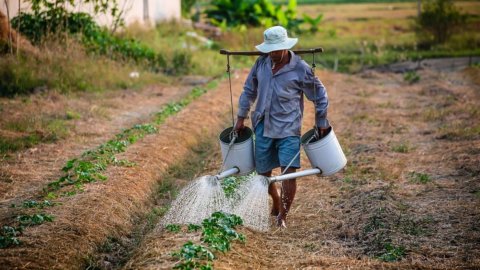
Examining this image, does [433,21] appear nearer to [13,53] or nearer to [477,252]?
[13,53]

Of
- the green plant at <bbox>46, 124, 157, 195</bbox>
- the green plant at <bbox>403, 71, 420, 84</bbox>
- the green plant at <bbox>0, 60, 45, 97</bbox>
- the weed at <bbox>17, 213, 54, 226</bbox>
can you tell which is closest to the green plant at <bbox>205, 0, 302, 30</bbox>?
the green plant at <bbox>403, 71, 420, 84</bbox>

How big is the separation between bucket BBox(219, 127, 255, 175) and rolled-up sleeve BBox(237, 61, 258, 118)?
232mm

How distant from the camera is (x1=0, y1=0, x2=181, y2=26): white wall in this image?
1501cm

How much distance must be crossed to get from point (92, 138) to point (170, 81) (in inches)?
248

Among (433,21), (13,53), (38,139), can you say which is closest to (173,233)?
(38,139)

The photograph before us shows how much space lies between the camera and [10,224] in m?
6.02

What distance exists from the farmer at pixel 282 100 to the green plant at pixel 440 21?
18809mm

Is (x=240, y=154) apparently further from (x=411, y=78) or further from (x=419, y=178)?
(x=411, y=78)

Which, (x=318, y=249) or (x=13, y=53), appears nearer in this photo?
(x=318, y=249)

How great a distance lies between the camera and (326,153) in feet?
20.6

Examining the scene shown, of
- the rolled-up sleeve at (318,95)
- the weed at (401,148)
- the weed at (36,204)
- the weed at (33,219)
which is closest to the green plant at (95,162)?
the weed at (36,204)

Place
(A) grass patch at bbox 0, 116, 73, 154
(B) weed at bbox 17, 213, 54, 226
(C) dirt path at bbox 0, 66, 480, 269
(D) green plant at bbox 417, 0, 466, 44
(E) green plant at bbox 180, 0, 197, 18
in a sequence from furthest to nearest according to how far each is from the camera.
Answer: (E) green plant at bbox 180, 0, 197, 18, (D) green plant at bbox 417, 0, 466, 44, (A) grass patch at bbox 0, 116, 73, 154, (B) weed at bbox 17, 213, 54, 226, (C) dirt path at bbox 0, 66, 480, 269

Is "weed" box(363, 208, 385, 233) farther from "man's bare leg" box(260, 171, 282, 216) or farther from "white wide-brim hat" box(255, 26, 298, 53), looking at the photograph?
"white wide-brim hat" box(255, 26, 298, 53)

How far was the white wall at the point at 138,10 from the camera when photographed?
15008 millimetres
